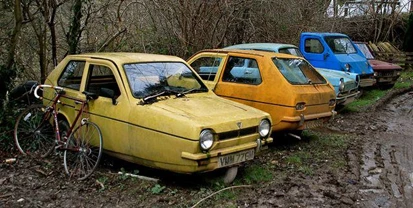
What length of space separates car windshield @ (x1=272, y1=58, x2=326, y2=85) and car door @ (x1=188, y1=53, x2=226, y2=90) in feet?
3.50

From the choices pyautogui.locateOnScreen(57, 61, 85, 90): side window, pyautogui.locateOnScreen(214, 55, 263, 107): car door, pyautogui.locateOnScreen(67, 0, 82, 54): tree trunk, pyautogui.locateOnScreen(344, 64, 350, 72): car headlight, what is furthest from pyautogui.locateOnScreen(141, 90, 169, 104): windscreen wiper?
pyautogui.locateOnScreen(344, 64, 350, 72): car headlight

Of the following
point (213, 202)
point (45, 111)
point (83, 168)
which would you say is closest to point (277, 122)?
point (213, 202)

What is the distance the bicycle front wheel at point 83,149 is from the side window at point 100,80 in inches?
23.8

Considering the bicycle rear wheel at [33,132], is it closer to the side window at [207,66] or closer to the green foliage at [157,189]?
the green foliage at [157,189]

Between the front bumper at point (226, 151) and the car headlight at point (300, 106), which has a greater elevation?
the car headlight at point (300, 106)

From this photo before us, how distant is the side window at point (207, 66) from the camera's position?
816 cm

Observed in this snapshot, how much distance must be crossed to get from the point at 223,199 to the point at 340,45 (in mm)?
9238

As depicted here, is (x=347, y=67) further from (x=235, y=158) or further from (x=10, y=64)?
(x=10, y=64)

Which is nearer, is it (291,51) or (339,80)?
(339,80)

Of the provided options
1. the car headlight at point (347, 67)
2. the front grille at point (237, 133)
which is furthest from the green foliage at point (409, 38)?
the front grille at point (237, 133)

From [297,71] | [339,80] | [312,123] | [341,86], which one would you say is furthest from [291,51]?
[312,123]

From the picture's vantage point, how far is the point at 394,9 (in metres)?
23.3

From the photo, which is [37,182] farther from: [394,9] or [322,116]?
[394,9]

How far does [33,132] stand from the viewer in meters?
7.07
